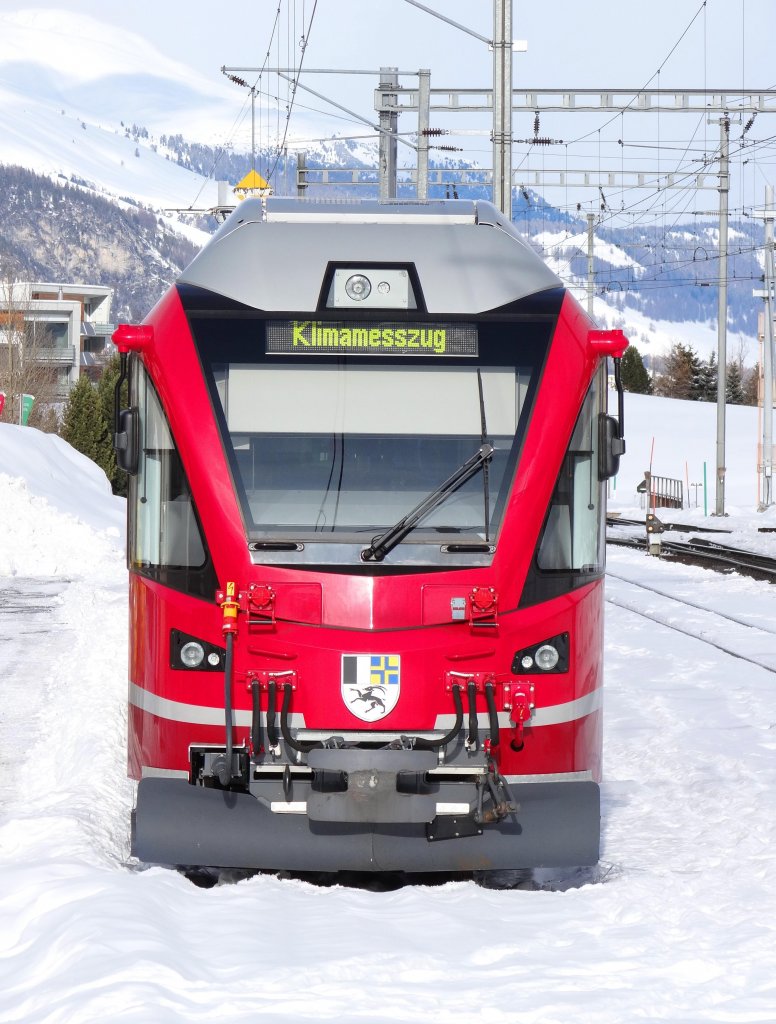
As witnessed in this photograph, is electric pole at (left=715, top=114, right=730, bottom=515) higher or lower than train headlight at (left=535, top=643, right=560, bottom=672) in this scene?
higher

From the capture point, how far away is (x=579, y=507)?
21.9ft

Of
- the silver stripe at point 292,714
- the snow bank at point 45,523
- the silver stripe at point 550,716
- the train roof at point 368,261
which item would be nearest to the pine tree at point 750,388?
the snow bank at point 45,523

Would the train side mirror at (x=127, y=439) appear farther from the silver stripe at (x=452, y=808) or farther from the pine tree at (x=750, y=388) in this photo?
the pine tree at (x=750, y=388)

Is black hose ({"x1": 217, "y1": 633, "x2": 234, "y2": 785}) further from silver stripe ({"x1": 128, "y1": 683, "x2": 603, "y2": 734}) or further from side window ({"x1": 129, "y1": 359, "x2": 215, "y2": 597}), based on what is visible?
side window ({"x1": 129, "y1": 359, "x2": 215, "y2": 597})

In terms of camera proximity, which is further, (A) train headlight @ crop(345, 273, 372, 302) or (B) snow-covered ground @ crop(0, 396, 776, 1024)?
(A) train headlight @ crop(345, 273, 372, 302)

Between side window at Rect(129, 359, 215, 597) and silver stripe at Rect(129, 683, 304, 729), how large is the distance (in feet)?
1.57

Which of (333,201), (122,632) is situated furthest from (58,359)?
(333,201)

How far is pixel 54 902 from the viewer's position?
5645 millimetres

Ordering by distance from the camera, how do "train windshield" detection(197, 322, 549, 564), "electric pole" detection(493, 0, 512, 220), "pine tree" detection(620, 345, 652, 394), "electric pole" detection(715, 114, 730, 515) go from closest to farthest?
"train windshield" detection(197, 322, 549, 564)
"electric pole" detection(493, 0, 512, 220)
"electric pole" detection(715, 114, 730, 515)
"pine tree" detection(620, 345, 652, 394)

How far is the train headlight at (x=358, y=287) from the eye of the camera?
265 inches

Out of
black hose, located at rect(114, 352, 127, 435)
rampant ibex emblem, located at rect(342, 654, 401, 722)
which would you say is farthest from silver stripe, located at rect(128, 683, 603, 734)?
black hose, located at rect(114, 352, 127, 435)

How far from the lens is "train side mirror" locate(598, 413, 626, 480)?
264 inches

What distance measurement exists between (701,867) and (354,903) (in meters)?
1.66

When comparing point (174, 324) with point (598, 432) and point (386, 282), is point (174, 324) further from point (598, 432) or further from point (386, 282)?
point (598, 432)
